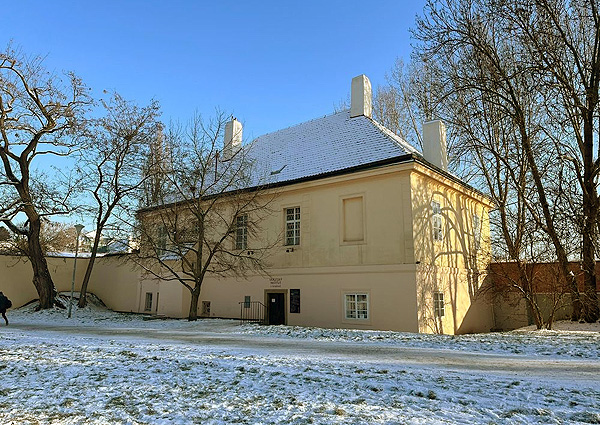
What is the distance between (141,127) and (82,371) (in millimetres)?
20707

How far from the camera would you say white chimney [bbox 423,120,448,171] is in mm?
21203

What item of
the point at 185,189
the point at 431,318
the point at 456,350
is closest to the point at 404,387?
the point at 456,350

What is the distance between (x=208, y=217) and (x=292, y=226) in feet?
16.9

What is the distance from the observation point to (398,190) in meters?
17.7

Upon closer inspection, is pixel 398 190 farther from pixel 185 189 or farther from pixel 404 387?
pixel 404 387

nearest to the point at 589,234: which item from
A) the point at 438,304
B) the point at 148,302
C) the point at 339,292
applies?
the point at 438,304

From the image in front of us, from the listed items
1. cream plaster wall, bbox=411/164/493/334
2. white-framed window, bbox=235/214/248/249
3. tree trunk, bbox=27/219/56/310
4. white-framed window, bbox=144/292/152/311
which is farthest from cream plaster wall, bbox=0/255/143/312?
cream plaster wall, bbox=411/164/493/334

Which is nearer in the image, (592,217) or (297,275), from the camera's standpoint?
(592,217)

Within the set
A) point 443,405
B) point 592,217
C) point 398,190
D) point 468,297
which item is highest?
point 398,190

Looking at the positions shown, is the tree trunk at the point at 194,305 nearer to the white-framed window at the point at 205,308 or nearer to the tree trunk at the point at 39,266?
the white-framed window at the point at 205,308

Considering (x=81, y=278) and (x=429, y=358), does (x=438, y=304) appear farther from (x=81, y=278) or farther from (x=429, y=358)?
(x=81, y=278)

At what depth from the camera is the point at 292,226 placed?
68.9ft

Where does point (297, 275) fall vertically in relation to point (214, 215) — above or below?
below

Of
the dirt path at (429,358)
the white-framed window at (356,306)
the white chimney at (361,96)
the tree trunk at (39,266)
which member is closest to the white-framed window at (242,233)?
the white-framed window at (356,306)
